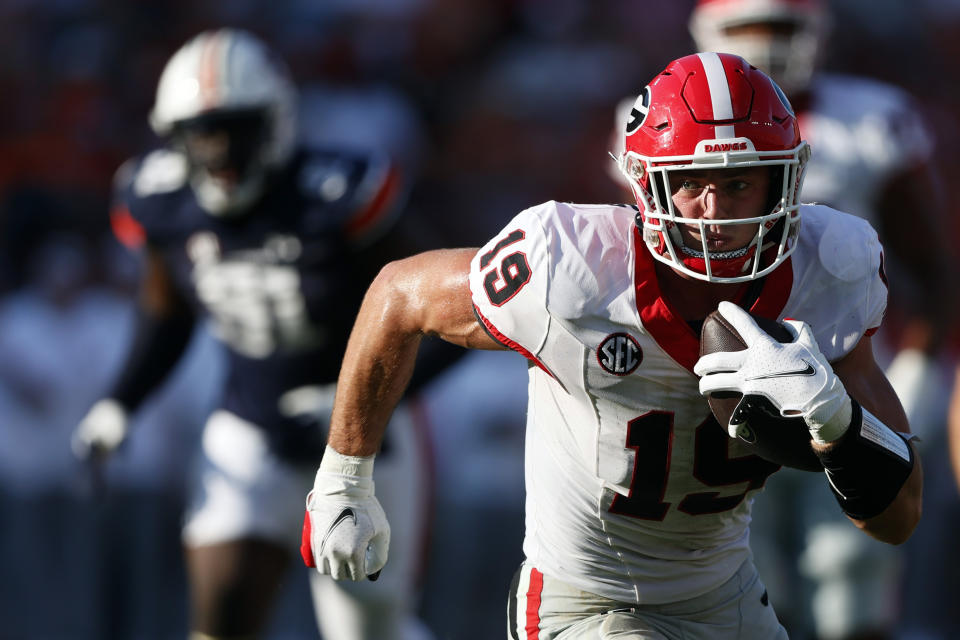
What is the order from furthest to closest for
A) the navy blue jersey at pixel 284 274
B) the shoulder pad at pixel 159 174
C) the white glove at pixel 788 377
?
the shoulder pad at pixel 159 174, the navy blue jersey at pixel 284 274, the white glove at pixel 788 377

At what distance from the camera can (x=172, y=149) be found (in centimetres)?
462

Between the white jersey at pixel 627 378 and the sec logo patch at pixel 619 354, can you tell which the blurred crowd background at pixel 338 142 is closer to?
the white jersey at pixel 627 378

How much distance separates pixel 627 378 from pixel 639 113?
0.49m

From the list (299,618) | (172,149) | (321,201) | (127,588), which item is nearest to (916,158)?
(321,201)

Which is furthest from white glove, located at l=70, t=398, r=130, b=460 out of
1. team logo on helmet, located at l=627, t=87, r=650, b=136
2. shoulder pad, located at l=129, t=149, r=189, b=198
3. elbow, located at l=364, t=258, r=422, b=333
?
team logo on helmet, located at l=627, t=87, r=650, b=136

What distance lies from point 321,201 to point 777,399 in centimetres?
217

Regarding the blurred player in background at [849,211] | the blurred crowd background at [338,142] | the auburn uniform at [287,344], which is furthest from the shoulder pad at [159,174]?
the blurred player in background at [849,211]

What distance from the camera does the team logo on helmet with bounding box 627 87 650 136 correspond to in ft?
8.67

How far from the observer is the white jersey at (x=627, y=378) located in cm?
253

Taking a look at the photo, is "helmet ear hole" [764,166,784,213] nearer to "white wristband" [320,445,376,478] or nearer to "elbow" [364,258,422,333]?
"elbow" [364,258,422,333]

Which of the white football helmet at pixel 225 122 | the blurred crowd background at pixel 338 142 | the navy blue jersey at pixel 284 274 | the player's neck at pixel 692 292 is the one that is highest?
the player's neck at pixel 692 292

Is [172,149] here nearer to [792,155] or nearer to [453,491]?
[453,491]

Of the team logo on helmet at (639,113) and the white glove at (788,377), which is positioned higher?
the team logo on helmet at (639,113)

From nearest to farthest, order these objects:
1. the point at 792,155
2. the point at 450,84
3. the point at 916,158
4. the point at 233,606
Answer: the point at 792,155, the point at 233,606, the point at 916,158, the point at 450,84
